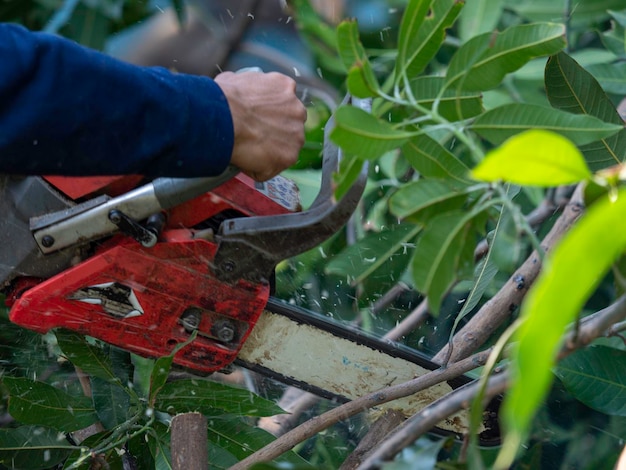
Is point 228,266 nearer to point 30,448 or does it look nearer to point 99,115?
point 99,115

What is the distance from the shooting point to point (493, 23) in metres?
2.60

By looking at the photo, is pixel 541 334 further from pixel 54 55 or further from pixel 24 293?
pixel 24 293

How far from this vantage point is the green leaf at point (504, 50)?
1134 mm

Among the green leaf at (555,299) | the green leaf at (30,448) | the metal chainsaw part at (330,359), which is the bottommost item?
the green leaf at (30,448)

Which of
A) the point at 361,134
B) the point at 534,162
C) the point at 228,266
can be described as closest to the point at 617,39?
the point at 228,266

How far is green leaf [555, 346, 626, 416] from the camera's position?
1.63 metres

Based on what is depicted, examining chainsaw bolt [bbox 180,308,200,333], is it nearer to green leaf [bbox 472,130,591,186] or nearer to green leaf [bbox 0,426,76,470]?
green leaf [bbox 0,426,76,470]

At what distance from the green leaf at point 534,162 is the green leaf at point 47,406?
4.07 feet

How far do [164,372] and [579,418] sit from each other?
1.23 metres

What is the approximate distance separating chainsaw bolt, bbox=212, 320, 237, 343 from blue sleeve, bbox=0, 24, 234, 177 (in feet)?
1.24

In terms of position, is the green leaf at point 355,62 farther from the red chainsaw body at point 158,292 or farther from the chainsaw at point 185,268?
the red chainsaw body at point 158,292

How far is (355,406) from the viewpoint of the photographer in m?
1.53

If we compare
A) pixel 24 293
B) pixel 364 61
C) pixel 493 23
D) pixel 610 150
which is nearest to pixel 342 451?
pixel 24 293

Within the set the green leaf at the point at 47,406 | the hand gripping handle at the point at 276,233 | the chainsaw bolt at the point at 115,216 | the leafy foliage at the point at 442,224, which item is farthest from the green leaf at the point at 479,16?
the green leaf at the point at 47,406
